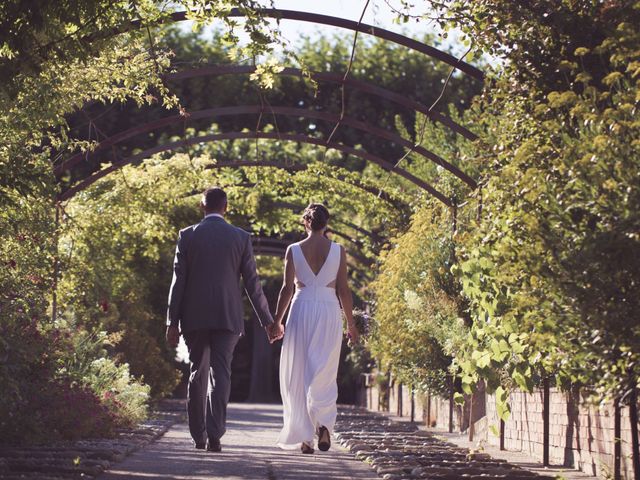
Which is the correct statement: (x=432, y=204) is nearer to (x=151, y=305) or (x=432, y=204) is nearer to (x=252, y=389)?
(x=151, y=305)

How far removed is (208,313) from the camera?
8.34 metres

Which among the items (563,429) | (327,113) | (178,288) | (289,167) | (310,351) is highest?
(289,167)

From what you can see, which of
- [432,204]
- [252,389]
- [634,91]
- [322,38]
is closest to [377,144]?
[322,38]

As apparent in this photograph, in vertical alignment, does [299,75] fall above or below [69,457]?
above

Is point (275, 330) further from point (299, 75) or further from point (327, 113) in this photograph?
point (327, 113)

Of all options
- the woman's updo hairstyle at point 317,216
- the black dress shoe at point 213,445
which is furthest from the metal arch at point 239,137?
the black dress shoe at point 213,445

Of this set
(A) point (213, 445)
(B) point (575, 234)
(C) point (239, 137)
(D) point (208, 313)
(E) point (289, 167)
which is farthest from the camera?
(E) point (289, 167)

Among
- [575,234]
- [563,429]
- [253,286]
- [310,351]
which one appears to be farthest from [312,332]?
[575,234]

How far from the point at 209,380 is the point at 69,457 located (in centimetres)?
145

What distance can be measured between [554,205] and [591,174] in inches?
14.9

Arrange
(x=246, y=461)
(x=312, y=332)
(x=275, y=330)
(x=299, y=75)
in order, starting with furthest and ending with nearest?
(x=299, y=75)
(x=246, y=461)
(x=312, y=332)
(x=275, y=330)

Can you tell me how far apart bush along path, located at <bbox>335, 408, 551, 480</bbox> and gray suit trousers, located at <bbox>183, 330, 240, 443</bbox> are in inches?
48.9

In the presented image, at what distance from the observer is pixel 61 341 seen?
11.0 meters

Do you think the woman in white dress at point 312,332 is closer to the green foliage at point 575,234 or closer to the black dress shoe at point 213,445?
the black dress shoe at point 213,445
